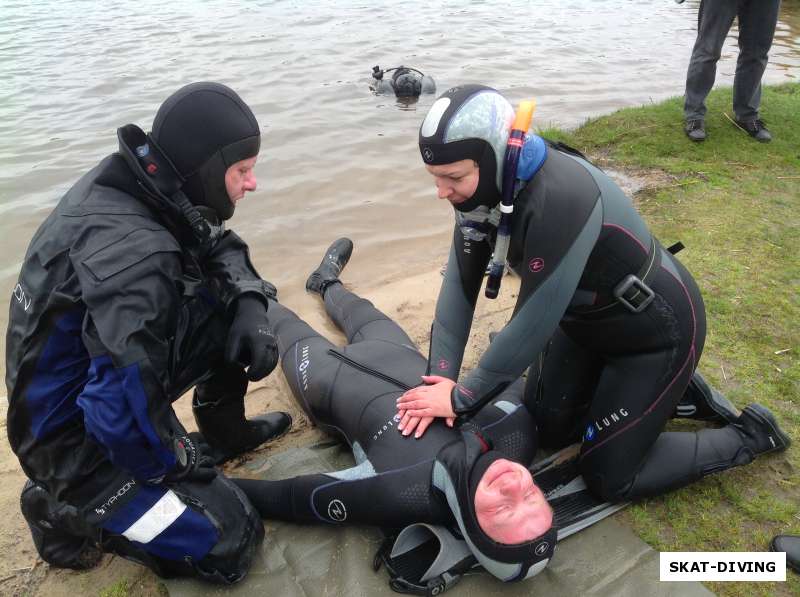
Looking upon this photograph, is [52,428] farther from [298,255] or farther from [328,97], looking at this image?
[328,97]

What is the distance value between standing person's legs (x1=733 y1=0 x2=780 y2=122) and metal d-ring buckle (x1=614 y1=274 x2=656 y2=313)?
4.55 metres

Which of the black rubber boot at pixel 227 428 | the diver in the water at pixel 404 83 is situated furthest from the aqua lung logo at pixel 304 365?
the diver in the water at pixel 404 83

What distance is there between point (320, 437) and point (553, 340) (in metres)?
1.39

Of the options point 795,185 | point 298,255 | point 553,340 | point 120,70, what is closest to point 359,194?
point 298,255

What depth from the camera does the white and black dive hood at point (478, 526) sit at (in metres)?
2.25

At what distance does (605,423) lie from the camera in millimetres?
2744

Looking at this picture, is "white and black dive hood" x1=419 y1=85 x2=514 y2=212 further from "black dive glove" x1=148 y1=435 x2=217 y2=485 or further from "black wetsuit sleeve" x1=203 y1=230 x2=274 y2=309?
"black dive glove" x1=148 y1=435 x2=217 y2=485

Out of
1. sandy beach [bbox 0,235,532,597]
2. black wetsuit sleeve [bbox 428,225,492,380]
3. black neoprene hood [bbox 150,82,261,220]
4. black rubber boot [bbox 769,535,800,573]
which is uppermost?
black neoprene hood [bbox 150,82,261,220]

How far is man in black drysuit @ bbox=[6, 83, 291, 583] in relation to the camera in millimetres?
1902

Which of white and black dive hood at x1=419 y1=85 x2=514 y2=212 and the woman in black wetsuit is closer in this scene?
white and black dive hood at x1=419 y1=85 x2=514 y2=212

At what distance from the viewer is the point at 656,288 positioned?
2.56m

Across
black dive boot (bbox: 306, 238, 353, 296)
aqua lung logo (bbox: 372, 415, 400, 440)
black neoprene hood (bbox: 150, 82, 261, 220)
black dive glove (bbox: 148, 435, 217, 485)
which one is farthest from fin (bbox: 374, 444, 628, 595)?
black dive boot (bbox: 306, 238, 353, 296)

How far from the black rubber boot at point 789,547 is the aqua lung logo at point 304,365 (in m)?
2.30

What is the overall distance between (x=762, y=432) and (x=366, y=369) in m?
1.98
